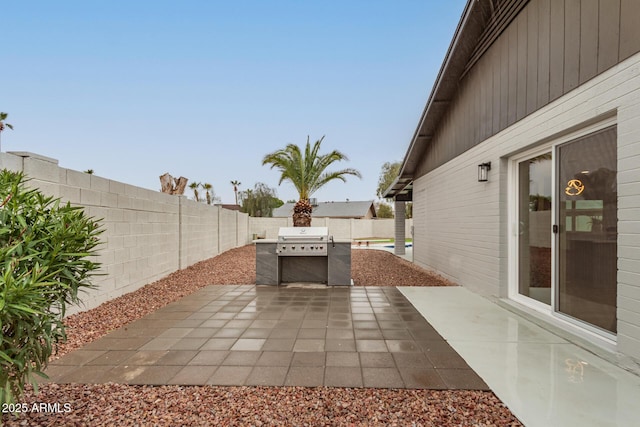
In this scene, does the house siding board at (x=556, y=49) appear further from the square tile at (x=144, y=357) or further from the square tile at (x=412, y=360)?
the square tile at (x=144, y=357)

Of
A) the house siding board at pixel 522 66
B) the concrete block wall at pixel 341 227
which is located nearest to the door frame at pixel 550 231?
the house siding board at pixel 522 66

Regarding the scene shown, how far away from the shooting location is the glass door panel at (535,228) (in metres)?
4.07

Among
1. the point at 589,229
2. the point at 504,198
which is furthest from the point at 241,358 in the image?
the point at 504,198

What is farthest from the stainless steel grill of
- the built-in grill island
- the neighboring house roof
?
the neighboring house roof

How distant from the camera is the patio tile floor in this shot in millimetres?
2574

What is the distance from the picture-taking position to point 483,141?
5.53 metres

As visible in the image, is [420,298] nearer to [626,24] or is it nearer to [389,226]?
[626,24]

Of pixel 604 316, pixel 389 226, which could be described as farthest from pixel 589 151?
pixel 389 226

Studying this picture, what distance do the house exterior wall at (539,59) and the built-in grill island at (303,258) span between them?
135 inches

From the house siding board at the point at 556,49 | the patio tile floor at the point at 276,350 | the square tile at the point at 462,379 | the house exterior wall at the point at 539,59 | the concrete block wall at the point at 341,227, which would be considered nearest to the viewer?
the square tile at the point at 462,379

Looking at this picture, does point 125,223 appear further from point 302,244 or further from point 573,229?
point 573,229

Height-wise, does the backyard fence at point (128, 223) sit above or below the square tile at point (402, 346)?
above

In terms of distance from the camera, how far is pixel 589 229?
11.0 feet

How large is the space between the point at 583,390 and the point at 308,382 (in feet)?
7.04
